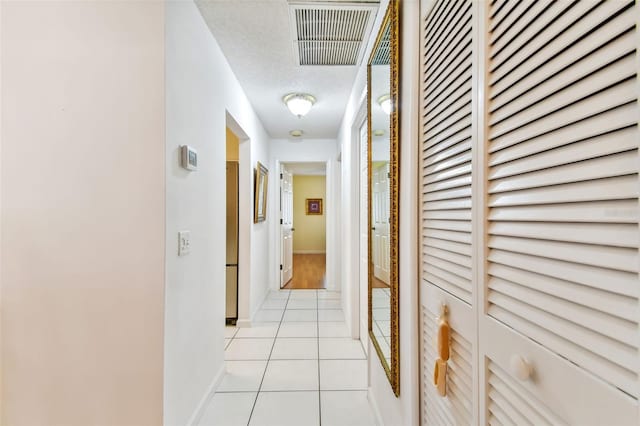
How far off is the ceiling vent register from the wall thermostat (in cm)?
97

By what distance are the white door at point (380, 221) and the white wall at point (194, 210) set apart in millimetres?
1040

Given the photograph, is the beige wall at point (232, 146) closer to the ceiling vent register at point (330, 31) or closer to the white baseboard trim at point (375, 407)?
the ceiling vent register at point (330, 31)

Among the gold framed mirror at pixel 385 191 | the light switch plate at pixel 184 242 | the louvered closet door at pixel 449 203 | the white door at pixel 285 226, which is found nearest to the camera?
the louvered closet door at pixel 449 203

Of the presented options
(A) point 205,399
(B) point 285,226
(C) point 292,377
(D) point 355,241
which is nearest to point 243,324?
(C) point 292,377

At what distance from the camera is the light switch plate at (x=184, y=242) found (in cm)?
151

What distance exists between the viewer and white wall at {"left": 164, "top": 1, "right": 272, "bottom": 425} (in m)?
1.44

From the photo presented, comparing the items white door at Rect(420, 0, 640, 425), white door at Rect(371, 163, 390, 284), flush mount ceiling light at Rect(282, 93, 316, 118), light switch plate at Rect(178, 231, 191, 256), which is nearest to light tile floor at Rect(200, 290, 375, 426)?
white door at Rect(371, 163, 390, 284)

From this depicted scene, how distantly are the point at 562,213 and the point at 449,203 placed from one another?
40 centimetres

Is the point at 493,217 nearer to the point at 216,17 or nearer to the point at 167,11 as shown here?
the point at 167,11

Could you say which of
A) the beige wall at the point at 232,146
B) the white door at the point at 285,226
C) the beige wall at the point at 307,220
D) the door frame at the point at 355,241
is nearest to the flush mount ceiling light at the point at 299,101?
the door frame at the point at 355,241

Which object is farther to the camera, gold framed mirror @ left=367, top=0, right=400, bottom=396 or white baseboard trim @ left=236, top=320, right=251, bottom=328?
white baseboard trim @ left=236, top=320, right=251, bottom=328

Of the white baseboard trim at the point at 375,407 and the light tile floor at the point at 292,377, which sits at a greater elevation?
the white baseboard trim at the point at 375,407

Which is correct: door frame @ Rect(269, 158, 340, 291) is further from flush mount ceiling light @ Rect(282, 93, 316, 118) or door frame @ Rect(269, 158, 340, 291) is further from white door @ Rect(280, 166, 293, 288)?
flush mount ceiling light @ Rect(282, 93, 316, 118)

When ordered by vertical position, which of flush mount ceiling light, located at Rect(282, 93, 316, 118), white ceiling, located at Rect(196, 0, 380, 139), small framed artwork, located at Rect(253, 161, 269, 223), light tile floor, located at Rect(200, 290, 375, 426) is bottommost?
light tile floor, located at Rect(200, 290, 375, 426)
